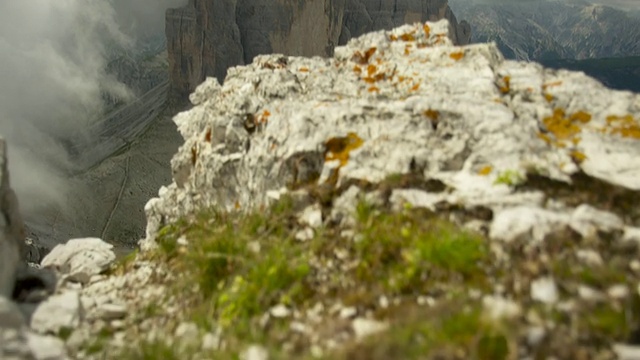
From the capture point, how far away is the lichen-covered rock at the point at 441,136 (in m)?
5.23

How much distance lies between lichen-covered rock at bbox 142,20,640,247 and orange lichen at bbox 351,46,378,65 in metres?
0.03

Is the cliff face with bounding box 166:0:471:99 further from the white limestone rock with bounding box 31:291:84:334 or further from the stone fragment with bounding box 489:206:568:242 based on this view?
the stone fragment with bounding box 489:206:568:242

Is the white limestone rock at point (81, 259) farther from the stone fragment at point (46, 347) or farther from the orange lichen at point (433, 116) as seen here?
the orange lichen at point (433, 116)

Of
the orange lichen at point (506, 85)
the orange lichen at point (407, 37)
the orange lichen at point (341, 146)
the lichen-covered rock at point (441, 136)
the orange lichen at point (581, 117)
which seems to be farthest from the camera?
the orange lichen at point (407, 37)

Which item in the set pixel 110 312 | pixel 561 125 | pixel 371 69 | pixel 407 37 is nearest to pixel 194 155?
pixel 371 69

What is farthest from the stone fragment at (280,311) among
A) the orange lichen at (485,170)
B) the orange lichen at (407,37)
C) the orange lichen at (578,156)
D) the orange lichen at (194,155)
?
the orange lichen at (407,37)

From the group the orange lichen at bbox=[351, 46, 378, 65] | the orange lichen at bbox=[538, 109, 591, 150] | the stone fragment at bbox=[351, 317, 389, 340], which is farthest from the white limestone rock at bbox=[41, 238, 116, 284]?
the orange lichen at bbox=[538, 109, 591, 150]

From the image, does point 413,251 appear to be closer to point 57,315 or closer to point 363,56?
point 57,315

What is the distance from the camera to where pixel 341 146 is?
6.91 m

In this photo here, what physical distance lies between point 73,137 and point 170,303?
18689 centimetres

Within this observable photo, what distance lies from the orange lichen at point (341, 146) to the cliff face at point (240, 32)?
117m

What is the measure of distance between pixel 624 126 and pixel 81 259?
30.4 ft

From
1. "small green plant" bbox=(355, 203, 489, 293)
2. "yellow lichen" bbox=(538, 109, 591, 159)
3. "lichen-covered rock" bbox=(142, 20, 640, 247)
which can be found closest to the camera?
"small green plant" bbox=(355, 203, 489, 293)

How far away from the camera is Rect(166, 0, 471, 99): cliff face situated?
122 metres
